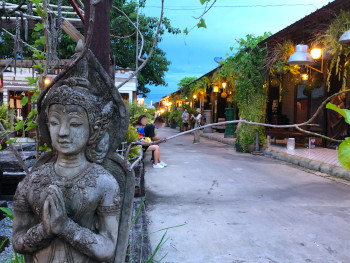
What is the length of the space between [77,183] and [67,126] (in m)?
0.28

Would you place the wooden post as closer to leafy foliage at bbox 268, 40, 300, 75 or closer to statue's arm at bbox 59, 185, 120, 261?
statue's arm at bbox 59, 185, 120, 261

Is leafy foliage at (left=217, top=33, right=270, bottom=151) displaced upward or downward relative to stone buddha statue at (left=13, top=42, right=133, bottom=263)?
upward

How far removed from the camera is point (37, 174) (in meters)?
1.54

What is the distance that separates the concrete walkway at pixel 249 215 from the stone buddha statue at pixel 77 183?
5.82 feet

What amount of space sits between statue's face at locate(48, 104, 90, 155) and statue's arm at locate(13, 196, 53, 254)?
35 centimetres

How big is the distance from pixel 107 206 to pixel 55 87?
678 mm

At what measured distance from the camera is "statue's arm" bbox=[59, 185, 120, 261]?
1.40m

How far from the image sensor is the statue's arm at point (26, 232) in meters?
1.41

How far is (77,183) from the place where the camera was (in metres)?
1.49

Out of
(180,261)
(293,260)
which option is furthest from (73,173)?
(293,260)

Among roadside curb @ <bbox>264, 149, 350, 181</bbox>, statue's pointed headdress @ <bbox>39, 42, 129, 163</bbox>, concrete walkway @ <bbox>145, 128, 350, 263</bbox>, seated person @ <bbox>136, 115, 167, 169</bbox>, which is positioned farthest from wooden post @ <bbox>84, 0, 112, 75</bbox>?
roadside curb @ <bbox>264, 149, 350, 181</bbox>

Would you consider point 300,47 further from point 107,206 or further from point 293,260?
point 107,206

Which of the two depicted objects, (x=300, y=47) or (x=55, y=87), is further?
(x=300, y=47)

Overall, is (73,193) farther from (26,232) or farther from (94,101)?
(94,101)
